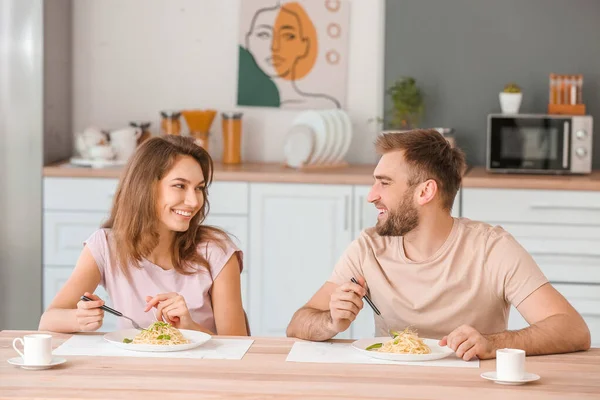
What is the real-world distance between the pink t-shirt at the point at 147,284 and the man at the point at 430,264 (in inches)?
13.7

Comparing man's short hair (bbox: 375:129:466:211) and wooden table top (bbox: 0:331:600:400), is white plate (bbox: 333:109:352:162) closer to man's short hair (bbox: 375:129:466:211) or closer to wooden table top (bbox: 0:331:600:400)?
man's short hair (bbox: 375:129:466:211)

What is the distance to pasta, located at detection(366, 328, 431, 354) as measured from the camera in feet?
7.17

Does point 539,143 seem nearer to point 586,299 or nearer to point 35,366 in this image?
point 586,299

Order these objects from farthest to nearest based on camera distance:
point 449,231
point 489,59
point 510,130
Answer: point 489,59
point 510,130
point 449,231

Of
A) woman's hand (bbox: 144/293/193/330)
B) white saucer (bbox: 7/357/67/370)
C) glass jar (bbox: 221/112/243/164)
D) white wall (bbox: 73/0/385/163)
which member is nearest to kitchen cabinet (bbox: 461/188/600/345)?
white wall (bbox: 73/0/385/163)

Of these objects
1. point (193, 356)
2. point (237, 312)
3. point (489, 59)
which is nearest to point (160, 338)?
point (193, 356)

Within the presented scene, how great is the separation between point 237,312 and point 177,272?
0.63ft

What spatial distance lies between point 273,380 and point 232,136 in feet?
9.11

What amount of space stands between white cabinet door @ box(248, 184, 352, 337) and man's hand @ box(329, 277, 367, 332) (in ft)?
6.38

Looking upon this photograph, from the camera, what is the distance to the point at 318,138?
4566 mm

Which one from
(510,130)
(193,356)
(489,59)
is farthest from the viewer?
(489,59)

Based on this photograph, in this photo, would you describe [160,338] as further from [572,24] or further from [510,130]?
[572,24]

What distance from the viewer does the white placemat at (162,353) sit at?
219cm

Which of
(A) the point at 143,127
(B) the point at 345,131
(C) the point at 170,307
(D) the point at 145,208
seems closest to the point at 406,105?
(B) the point at 345,131
